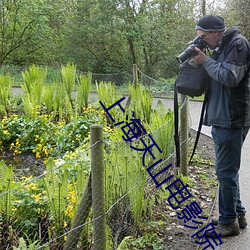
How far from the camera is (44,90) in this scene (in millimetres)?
7367

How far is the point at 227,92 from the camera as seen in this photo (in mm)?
3021

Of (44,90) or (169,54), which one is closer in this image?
(44,90)

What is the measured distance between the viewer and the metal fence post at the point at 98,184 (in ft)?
8.14

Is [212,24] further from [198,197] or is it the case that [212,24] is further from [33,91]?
[33,91]

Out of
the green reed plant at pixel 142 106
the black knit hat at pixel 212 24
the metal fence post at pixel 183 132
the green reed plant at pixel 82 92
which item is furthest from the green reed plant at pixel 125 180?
the green reed plant at pixel 82 92

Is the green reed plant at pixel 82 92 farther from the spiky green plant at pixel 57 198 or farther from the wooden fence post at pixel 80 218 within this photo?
the wooden fence post at pixel 80 218

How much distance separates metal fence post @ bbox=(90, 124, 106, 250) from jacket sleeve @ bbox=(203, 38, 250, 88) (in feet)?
3.49

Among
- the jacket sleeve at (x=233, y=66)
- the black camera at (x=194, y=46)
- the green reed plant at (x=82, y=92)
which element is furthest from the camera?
the green reed plant at (x=82, y=92)

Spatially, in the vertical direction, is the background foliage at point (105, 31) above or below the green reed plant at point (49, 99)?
above

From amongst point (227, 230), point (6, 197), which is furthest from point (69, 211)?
point (227, 230)

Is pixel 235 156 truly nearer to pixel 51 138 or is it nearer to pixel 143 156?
pixel 143 156

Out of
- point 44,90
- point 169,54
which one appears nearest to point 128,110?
point 44,90

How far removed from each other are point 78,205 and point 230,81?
1454mm

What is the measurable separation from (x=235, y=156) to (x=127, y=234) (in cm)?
115
